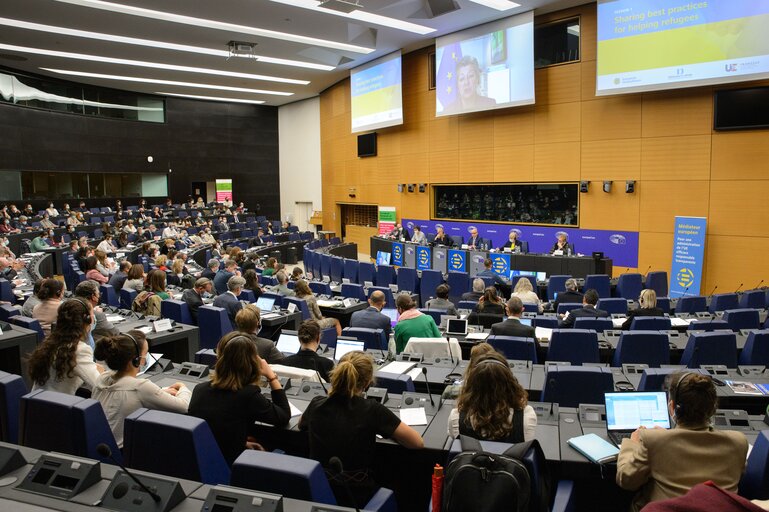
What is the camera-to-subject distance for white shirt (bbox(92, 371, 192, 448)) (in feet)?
10.3

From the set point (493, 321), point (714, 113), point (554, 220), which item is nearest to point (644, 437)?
point (493, 321)

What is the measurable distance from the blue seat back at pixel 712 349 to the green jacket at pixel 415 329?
7.78ft

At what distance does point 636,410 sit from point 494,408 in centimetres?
92

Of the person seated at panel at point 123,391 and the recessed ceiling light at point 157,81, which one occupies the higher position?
the recessed ceiling light at point 157,81

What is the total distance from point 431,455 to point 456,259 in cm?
1061

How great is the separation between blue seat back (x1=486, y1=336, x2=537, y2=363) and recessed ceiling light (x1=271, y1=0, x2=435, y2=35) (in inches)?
394

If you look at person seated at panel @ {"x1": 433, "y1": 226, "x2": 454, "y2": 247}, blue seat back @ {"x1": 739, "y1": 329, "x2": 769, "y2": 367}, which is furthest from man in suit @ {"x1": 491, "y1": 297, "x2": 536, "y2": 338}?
person seated at panel @ {"x1": 433, "y1": 226, "x2": 454, "y2": 247}

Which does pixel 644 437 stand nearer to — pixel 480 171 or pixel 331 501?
pixel 331 501

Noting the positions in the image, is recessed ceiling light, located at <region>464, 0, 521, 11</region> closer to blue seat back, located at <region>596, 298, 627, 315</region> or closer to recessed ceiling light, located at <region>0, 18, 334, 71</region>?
recessed ceiling light, located at <region>0, 18, 334, 71</region>

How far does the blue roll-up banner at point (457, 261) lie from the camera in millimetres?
13297

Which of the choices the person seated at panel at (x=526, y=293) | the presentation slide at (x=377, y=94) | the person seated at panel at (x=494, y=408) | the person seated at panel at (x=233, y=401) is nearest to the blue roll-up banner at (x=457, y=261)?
the person seated at panel at (x=526, y=293)

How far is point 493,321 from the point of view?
22.3ft

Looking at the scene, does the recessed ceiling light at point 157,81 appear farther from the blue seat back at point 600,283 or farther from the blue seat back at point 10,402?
the blue seat back at point 10,402

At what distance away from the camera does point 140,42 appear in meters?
16.0
